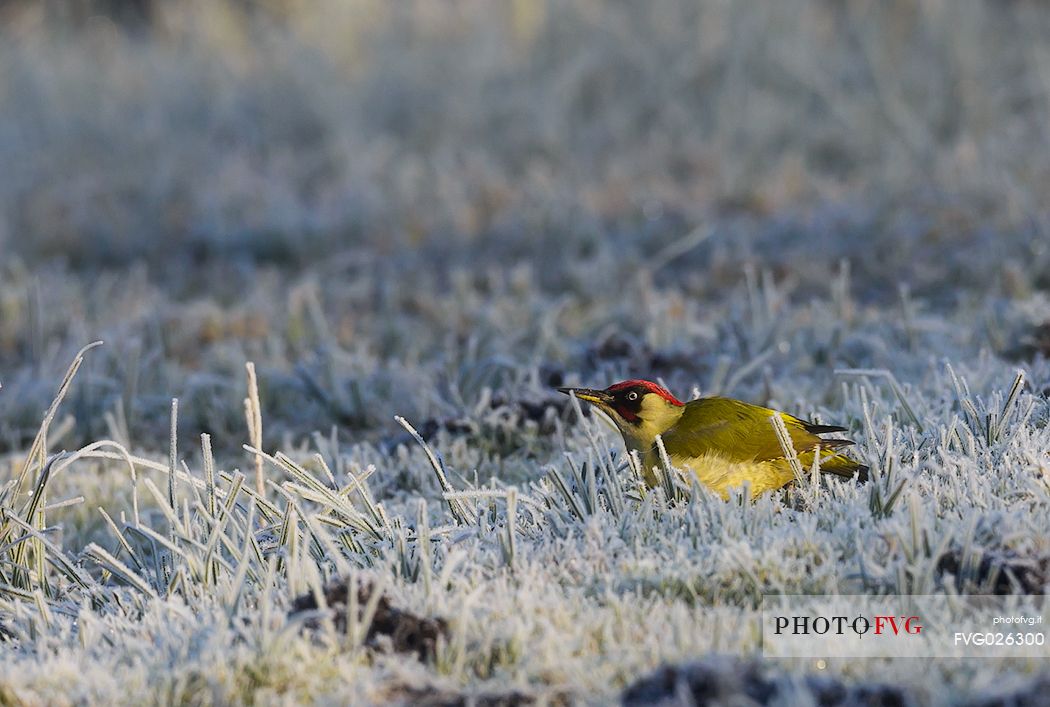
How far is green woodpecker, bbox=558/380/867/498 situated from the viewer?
3.35 metres

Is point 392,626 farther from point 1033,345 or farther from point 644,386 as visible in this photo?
point 1033,345

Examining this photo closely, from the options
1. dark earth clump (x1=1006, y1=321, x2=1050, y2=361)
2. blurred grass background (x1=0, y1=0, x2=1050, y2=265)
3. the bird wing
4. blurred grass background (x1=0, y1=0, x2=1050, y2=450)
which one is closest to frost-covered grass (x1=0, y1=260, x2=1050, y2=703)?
the bird wing

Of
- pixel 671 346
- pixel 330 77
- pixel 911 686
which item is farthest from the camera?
pixel 330 77

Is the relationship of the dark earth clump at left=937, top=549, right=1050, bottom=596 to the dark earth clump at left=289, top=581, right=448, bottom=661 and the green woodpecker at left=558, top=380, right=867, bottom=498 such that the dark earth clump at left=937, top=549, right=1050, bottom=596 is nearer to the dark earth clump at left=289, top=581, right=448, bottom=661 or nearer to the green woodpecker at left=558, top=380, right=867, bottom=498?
the green woodpecker at left=558, top=380, right=867, bottom=498

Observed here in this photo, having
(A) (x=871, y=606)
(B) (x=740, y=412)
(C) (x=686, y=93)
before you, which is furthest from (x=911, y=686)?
(C) (x=686, y=93)

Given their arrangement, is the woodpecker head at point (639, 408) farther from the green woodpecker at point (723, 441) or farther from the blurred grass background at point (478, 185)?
the blurred grass background at point (478, 185)

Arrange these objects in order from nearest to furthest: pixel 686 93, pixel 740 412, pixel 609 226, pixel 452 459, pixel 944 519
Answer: pixel 944 519 < pixel 740 412 < pixel 452 459 < pixel 609 226 < pixel 686 93

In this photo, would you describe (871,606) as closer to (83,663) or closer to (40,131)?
(83,663)

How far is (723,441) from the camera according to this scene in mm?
3363

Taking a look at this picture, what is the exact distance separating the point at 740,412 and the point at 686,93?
6573mm

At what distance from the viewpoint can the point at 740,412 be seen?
343cm

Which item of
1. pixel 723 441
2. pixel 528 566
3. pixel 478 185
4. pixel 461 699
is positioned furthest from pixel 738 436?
pixel 478 185

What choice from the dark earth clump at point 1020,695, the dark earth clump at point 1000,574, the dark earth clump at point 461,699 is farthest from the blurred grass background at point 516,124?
the dark earth clump at point 461,699

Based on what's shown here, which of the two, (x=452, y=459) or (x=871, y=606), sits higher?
(x=871, y=606)
